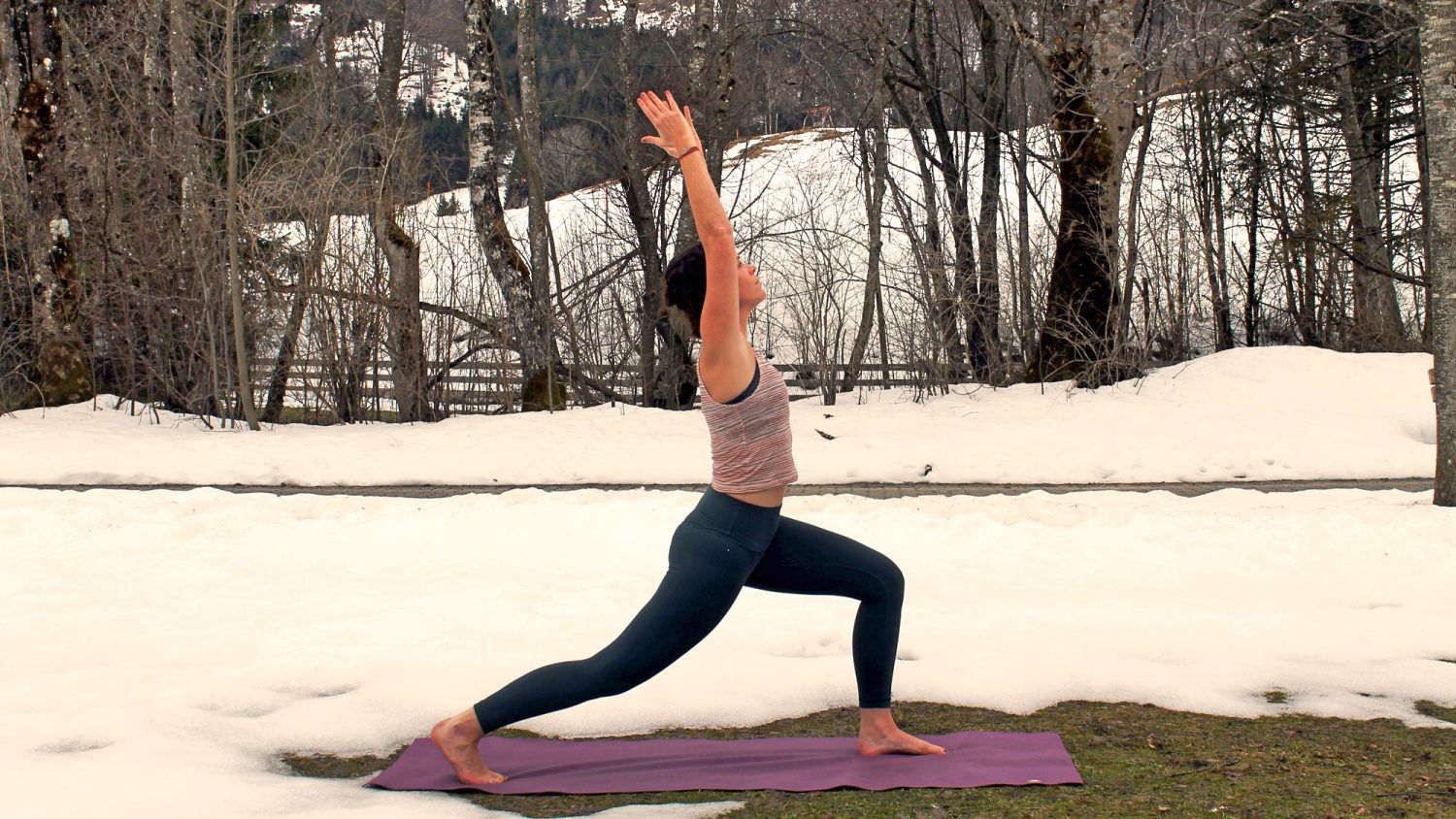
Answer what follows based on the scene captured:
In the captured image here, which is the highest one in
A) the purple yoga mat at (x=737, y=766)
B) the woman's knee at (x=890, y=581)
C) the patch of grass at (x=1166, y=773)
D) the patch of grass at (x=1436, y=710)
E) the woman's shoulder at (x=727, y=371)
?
the woman's shoulder at (x=727, y=371)

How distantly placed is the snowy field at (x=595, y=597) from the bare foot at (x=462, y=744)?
5.6 inches

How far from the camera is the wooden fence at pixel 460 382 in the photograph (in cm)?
1516

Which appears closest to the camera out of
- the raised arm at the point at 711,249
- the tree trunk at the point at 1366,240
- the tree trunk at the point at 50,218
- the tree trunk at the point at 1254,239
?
the raised arm at the point at 711,249

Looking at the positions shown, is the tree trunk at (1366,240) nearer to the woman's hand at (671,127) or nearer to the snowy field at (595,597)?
the snowy field at (595,597)

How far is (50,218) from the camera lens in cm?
1562

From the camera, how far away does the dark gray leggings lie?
12.0ft

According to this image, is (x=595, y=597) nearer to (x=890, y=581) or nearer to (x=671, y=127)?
(x=890, y=581)

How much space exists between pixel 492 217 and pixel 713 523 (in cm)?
1325

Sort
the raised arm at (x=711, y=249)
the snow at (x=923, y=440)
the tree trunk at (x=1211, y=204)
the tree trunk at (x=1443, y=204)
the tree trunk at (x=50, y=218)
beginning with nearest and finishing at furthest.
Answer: the raised arm at (x=711, y=249) < the tree trunk at (x=1443, y=204) < the snow at (x=923, y=440) < the tree trunk at (x=50, y=218) < the tree trunk at (x=1211, y=204)

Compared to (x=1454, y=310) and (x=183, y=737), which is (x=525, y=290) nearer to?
(x=1454, y=310)

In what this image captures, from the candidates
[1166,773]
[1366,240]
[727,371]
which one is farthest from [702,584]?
[1366,240]

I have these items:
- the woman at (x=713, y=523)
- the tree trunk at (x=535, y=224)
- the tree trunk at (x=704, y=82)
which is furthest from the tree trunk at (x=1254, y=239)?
the woman at (x=713, y=523)

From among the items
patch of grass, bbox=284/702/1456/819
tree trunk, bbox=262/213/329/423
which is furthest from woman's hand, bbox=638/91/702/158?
tree trunk, bbox=262/213/329/423

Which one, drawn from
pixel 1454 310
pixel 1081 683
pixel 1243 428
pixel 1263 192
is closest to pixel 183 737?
pixel 1081 683
